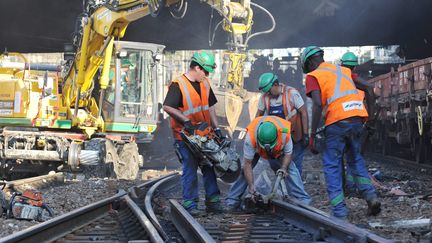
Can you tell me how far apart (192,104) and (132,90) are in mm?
7905

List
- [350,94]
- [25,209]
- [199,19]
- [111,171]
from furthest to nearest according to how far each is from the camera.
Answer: [199,19], [111,171], [25,209], [350,94]

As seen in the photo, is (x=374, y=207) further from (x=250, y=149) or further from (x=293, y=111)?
(x=293, y=111)

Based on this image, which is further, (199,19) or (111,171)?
(199,19)

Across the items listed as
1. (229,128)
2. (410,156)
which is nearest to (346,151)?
(410,156)

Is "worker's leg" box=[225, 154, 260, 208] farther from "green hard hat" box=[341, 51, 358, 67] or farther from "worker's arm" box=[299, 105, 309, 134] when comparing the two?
"green hard hat" box=[341, 51, 358, 67]

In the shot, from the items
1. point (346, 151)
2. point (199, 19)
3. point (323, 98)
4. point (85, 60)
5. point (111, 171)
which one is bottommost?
point (111, 171)

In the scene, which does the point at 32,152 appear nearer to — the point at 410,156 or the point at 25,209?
the point at 25,209

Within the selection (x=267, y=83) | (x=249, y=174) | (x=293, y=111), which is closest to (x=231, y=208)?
(x=249, y=174)

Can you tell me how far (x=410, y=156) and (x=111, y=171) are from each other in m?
9.20

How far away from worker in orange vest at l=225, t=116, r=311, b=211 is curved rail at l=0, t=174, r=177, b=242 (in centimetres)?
122

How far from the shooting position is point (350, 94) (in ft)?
21.4

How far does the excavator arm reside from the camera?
12.8 meters

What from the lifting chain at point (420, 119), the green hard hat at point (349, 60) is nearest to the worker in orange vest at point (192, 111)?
the green hard hat at point (349, 60)

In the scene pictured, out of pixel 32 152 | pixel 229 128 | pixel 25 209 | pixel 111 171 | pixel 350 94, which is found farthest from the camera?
pixel 229 128
